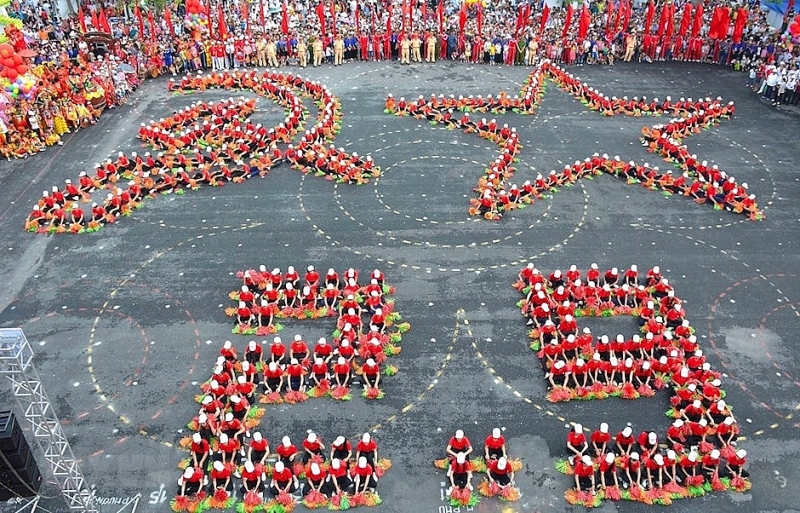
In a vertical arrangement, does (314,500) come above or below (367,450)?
below

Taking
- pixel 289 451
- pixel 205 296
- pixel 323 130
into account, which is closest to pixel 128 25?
pixel 323 130

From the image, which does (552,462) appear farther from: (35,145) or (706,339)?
(35,145)

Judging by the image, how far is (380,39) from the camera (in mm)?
34188

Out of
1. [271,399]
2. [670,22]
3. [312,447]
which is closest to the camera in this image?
[312,447]

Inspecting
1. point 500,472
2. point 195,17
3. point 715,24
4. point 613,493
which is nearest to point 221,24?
point 195,17

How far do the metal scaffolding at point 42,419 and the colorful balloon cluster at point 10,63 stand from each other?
53.3 ft

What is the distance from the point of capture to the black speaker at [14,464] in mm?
9062

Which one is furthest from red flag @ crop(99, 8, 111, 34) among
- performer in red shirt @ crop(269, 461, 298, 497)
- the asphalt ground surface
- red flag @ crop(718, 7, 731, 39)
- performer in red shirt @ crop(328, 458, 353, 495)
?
red flag @ crop(718, 7, 731, 39)

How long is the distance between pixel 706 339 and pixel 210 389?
438 inches

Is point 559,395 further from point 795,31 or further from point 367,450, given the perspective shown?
point 795,31

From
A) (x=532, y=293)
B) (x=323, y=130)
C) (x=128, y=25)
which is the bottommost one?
(x=532, y=293)

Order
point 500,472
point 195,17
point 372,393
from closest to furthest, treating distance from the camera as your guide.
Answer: point 500,472 → point 372,393 → point 195,17

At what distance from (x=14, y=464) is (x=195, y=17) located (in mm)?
28001

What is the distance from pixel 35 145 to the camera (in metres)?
24.0
